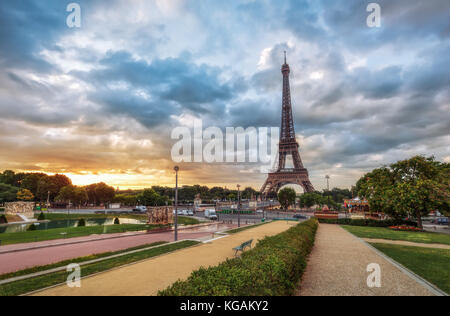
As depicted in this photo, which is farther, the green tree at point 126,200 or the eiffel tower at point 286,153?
the green tree at point 126,200

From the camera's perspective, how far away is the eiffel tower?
70062 millimetres

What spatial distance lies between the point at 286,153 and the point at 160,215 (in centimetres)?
5358

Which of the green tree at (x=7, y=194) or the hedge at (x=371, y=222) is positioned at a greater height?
the green tree at (x=7, y=194)

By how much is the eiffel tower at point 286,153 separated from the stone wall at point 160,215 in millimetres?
44555

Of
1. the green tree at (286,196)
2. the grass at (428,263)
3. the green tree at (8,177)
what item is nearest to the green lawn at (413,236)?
the grass at (428,263)

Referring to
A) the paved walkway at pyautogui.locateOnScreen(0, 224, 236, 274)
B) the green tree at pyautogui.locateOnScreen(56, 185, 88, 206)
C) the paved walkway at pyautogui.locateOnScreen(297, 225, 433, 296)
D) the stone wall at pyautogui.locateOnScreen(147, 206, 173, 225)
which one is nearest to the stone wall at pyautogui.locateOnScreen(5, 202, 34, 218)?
the green tree at pyautogui.locateOnScreen(56, 185, 88, 206)

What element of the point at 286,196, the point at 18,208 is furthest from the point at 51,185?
the point at 286,196

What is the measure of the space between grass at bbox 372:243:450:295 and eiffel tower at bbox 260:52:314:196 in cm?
5559

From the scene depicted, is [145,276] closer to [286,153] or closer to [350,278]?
[350,278]

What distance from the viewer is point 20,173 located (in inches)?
3858

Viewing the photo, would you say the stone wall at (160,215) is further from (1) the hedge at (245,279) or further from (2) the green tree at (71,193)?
(2) the green tree at (71,193)

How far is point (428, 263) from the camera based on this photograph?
36.3ft

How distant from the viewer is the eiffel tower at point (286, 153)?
7006cm
